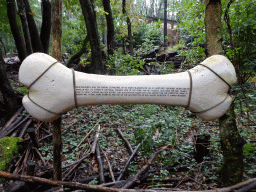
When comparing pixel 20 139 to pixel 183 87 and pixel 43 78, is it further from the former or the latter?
pixel 183 87

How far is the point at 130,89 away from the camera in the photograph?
1349 mm

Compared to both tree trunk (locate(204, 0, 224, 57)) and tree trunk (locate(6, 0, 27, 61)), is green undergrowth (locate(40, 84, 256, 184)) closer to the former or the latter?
tree trunk (locate(204, 0, 224, 57))

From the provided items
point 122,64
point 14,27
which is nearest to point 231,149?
point 122,64

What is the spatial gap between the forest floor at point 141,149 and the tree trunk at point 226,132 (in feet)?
0.32

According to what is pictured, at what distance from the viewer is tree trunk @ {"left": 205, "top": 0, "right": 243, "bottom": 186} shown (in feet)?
5.01

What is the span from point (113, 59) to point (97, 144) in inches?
115

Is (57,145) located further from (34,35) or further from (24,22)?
(34,35)

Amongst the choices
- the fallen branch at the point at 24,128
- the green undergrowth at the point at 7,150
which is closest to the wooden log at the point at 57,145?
the green undergrowth at the point at 7,150

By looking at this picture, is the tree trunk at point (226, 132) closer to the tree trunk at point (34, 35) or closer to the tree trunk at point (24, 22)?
the tree trunk at point (24, 22)

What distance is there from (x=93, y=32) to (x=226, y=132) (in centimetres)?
439

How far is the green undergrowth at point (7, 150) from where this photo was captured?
87.0 inches

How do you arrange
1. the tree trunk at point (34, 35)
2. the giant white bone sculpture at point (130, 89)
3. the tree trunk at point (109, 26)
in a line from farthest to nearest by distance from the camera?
the tree trunk at point (109, 26), the tree trunk at point (34, 35), the giant white bone sculpture at point (130, 89)

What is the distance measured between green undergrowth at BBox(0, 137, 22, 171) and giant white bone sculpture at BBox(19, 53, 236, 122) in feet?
4.59

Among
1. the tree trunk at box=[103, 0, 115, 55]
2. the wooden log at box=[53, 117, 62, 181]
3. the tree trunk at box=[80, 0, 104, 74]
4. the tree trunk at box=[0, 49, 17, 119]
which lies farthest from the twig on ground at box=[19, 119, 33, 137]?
the tree trunk at box=[103, 0, 115, 55]
